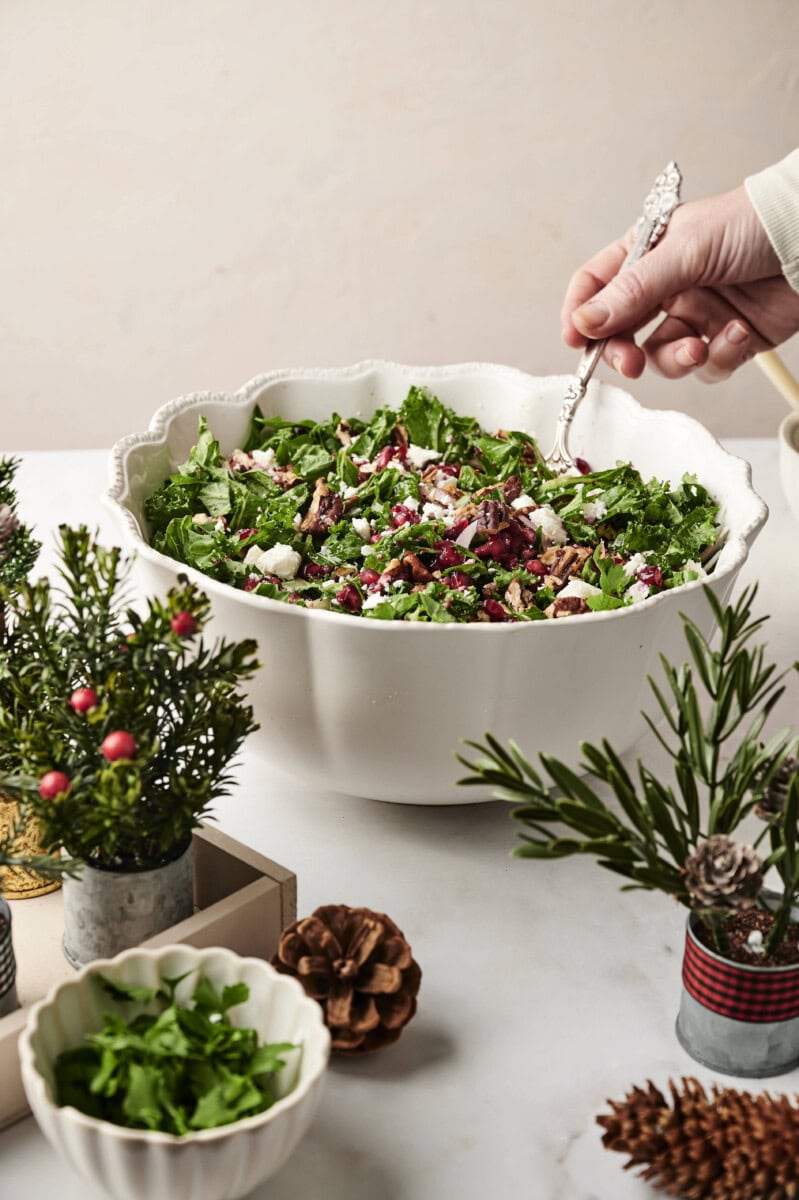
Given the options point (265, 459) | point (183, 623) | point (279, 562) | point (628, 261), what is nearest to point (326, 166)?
point (628, 261)

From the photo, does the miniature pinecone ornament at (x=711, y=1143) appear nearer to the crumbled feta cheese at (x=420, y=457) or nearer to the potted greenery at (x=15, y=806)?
the potted greenery at (x=15, y=806)

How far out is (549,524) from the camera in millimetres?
1114

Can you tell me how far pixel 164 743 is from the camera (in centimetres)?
78

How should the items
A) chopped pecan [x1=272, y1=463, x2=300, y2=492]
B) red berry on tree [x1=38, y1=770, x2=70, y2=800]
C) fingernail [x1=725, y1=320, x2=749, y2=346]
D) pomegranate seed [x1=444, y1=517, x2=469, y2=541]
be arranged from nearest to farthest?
red berry on tree [x1=38, y1=770, x2=70, y2=800]
pomegranate seed [x1=444, y1=517, x2=469, y2=541]
chopped pecan [x1=272, y1=463, x2=300, y2=492]
fingernail [x1=725, y1=320, x2=749, y2=346]

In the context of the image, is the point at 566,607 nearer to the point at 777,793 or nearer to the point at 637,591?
the point at 637,591

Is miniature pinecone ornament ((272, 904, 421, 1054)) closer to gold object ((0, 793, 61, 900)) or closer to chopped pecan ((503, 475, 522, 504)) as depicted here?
gold object ((0, 793, 61, 900))

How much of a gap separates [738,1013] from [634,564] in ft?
1.39

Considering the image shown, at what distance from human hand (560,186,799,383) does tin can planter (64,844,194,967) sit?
86 centimetres

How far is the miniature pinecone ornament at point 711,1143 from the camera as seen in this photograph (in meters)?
0.63

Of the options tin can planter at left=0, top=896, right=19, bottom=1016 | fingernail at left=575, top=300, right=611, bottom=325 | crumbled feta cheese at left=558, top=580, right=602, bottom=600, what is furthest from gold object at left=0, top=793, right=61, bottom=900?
fingernail at left=575, top=300, right=611, bottom=325

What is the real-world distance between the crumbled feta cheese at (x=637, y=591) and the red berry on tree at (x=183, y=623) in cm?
42

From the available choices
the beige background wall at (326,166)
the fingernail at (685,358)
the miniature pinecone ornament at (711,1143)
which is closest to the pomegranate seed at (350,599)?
the miniature pinecone ornament at (711,1143)

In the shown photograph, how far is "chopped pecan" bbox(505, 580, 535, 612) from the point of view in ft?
3.31

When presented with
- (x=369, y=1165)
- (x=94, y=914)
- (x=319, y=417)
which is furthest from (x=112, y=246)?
(x=369, y=1165)
